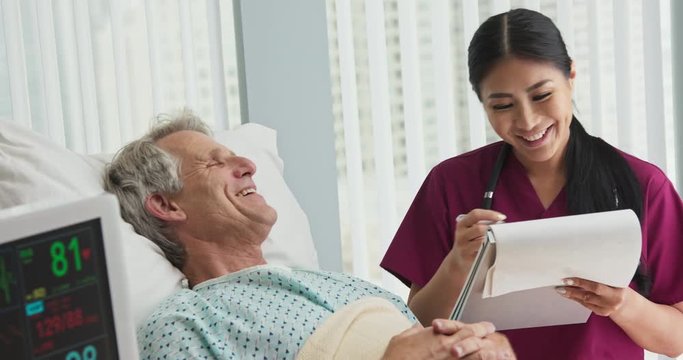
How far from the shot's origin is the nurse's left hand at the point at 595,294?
178 cm

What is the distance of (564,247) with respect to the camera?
1.67 m

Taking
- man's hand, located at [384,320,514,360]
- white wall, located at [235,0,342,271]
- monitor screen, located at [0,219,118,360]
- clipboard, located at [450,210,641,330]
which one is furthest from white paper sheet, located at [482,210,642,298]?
white wall, located at [235,0,342,271]

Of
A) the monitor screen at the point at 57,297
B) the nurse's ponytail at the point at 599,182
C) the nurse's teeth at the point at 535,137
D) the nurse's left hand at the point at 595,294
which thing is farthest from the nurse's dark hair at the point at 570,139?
the monitor screen at the point at 57,297

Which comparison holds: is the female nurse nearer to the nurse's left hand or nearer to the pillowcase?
the nurse's left hand

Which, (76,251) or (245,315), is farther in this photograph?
(245,315)

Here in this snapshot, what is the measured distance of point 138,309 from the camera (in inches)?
73.5

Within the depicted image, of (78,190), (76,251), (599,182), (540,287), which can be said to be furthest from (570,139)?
(76,251)

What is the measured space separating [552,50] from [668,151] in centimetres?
96

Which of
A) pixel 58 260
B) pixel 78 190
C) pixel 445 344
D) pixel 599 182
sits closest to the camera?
pixel 58 260

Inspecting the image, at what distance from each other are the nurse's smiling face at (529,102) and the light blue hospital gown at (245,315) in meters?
0.44

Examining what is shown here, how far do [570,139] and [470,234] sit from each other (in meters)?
0.44

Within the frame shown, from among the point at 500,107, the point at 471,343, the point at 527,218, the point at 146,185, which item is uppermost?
the point at 500,107

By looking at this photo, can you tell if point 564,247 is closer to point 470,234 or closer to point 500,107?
point 470,234

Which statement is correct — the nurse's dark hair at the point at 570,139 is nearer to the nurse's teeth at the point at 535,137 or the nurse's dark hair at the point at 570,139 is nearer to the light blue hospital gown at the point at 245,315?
the nurse's teeth at the point at 535,137
